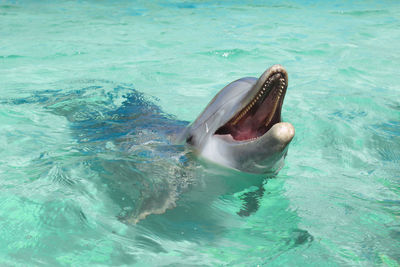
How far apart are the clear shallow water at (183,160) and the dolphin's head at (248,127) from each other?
0.74ft

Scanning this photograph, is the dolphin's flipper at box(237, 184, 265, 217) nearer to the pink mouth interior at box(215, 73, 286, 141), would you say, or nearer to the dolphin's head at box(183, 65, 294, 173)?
the dolphin's head at box(183, 65, 294, 173)

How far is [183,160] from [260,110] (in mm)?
855

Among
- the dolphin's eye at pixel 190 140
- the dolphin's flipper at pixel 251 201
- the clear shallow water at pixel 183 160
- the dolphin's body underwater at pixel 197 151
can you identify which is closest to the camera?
the clear shallow water at pixel 183 160

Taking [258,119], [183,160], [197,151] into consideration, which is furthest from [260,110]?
[183,160]

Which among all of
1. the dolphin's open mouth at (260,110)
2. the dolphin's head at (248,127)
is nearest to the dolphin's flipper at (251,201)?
the dolphin's head at (248,127)

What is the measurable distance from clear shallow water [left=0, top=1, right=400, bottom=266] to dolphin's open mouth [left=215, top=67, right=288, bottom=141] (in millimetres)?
365

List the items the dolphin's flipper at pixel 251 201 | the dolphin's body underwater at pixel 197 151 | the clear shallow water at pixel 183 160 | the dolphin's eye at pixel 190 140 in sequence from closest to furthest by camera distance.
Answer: the clear shallow water at pixel 183 160 < the dolphin's body underwater at pixel 197 151 < the dolphin's flipper at pixel 251 201 < the dolphin's eye at pixel 190 140

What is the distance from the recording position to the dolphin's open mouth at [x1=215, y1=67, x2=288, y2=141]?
312 centimetres

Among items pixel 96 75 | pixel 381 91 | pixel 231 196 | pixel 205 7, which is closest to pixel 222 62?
pixel 96 75

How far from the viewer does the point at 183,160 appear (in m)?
3.77

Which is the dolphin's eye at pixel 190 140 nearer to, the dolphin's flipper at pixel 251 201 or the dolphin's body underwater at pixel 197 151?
the dolphin's body underwater at pixel 197 151

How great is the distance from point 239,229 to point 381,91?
18.2ft

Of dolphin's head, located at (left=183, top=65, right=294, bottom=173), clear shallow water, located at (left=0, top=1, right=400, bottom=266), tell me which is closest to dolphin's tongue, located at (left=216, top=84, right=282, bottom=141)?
dolphin's head, located at (left=183, top=65, right=294, bottom=173)

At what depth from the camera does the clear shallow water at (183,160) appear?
10.00 ft
